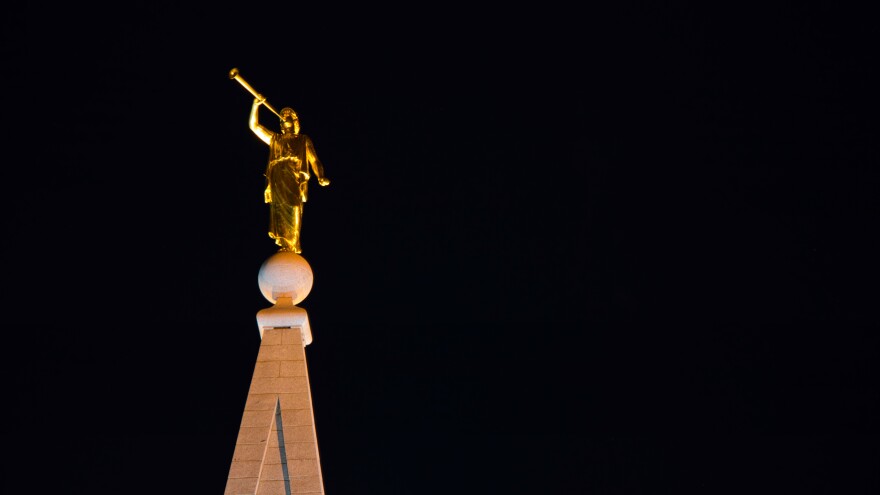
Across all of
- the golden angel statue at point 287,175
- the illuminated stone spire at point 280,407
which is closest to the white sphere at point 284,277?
the illuminated stone spire at point 280,407

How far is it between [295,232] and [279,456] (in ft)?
12.8

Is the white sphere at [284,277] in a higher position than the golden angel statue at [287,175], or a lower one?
lower

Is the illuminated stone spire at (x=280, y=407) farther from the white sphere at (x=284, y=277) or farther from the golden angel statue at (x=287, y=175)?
the golden angel statue at (x=287, y=175)

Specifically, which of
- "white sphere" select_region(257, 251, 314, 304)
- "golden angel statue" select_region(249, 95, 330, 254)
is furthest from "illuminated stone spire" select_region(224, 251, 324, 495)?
"golden angel statue" select_region(249, 95, 330, 254)

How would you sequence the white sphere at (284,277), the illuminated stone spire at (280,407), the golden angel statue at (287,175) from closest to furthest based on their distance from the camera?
the illuminated stone spire at (280,407) < the white sphere at (284,277) < the golden angel statue at (287,175)

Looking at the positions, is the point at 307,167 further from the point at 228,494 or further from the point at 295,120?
the point at 228,494

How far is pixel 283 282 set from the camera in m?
17.4

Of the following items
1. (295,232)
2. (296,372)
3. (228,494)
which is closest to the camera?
(228,494)

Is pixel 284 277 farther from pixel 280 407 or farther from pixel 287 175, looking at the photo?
pixel 280 407

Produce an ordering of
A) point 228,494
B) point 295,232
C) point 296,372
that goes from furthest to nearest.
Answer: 1. point 295,232
2. point 296,372
3. point 228,494

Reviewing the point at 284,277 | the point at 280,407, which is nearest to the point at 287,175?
the point at 284,277

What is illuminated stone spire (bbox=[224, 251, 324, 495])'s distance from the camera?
52.4 feet

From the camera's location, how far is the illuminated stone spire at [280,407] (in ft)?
52.4

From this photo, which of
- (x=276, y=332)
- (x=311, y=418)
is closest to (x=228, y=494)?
(x=311, y=418)
